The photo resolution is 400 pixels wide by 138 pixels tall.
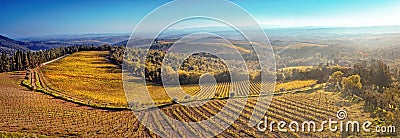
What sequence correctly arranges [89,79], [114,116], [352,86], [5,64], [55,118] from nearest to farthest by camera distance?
[55,118] < [114,116] < [352,86] < [89,79] < [5,64]

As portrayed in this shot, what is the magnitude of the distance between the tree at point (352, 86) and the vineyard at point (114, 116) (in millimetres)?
1820

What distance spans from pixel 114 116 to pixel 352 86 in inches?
583

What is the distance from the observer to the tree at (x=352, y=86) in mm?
20422

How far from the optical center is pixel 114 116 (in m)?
15.6

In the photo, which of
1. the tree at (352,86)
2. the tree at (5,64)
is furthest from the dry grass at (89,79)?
the tree at (352,86)

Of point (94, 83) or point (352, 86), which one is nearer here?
point (352, 86)

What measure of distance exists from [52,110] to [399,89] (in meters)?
19.3

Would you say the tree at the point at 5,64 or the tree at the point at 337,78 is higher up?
the tree at the point at 5,64

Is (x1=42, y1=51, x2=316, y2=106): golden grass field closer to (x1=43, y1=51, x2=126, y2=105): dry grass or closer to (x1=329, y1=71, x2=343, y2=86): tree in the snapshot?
(x1=43, y1=51, x2=126, y2=105): dry grass

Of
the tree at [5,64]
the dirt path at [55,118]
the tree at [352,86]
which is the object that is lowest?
the dirt path at [55,118]

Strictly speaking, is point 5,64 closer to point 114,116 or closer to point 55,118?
point 55,118

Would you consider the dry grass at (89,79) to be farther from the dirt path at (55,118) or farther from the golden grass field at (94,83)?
the dirt path at (55,118)

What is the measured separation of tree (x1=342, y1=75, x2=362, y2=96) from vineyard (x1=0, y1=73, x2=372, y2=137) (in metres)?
1.82

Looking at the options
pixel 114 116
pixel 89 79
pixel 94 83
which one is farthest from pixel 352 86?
pixel 89 79
